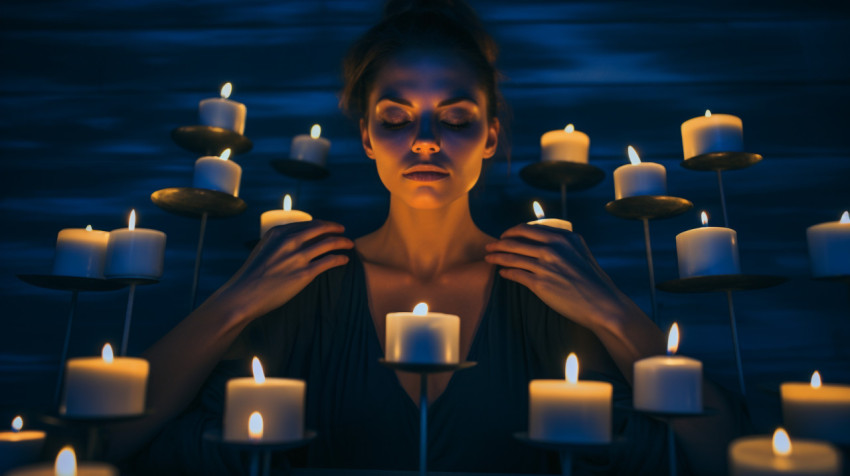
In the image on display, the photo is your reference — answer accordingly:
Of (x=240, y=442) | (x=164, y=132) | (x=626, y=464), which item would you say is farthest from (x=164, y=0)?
(x=626, y=464)

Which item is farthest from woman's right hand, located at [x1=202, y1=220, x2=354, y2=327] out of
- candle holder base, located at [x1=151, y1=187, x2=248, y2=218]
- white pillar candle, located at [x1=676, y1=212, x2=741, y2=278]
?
white pillar candle, located at [x1=676, y1=212, x2=741, y2=278]

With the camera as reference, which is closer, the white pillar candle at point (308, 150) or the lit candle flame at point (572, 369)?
the lit candle flame at point (572, 369)

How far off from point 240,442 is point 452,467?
22.1 inches

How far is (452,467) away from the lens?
3.39 ft

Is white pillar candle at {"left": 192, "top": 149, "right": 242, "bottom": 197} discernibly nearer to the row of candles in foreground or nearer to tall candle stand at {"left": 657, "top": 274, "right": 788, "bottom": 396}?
the row of candles in foreground

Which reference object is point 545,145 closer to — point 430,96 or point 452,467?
point 430,96

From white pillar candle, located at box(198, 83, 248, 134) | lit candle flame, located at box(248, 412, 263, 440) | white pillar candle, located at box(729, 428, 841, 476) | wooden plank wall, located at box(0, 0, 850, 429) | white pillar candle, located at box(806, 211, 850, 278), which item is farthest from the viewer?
wooden plank wall, located at box(0, 0, 850, 429)

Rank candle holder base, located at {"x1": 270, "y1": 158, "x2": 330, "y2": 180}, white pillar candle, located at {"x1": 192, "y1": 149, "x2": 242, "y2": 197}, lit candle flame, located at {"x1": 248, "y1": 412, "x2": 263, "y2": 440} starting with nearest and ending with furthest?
lit candle flame, located at {"x1": 248, "y1": 412, "x2": 263, "y2": 440} → white pillar candle, located at {"x1": 192, "y1": 149, "x2": 242, "y2": 197} → candle holder base, located at {"x1": 270, "y1": 158, "x2": 330, "y2": 180}

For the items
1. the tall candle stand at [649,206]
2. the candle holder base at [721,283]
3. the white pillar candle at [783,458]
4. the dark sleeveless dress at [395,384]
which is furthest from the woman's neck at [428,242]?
the white pillar candle at [783,458]

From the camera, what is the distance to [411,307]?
3.98 ft

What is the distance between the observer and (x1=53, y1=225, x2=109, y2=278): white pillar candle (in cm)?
105

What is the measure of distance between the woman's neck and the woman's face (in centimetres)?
14

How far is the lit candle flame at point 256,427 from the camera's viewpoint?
0.60 m

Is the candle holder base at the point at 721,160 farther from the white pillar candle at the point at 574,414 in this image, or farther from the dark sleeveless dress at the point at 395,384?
the white pillar candle at the point at 574,414
